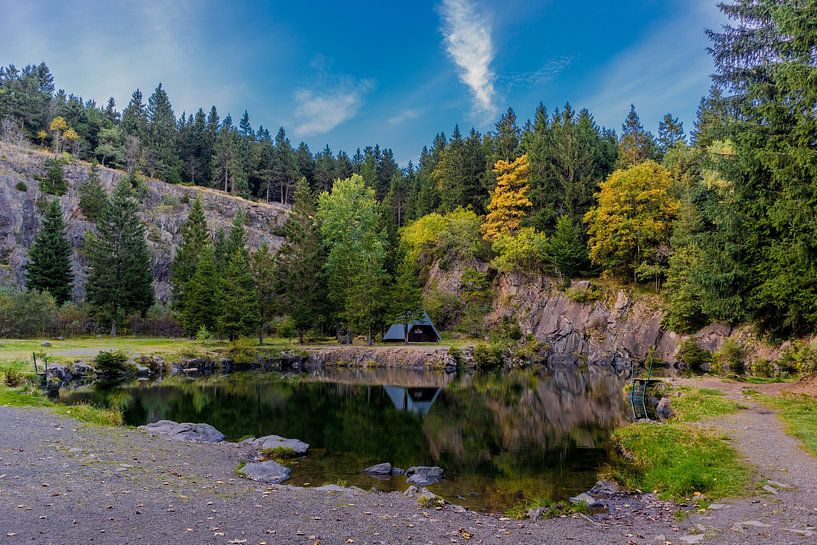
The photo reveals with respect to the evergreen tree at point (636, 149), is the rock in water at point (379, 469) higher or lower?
lower

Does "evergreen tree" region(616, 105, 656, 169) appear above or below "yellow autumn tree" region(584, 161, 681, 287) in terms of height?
above

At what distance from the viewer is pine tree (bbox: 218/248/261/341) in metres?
42.0

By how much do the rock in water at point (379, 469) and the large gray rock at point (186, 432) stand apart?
230 inches

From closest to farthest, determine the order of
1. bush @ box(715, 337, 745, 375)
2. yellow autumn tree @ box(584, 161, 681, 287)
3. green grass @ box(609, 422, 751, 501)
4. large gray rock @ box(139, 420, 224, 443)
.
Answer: green grass @ box(609, 422, 751, 501) < large gray rock @ box(139, 420, 224, 443) < bush @ box(715, 337, 745, 375) < yellow autumn tree @ box(584, 161, 681, 287)

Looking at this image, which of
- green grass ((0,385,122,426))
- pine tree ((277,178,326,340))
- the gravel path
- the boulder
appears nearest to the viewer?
the gravel path

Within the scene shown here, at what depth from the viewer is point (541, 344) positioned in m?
49.1

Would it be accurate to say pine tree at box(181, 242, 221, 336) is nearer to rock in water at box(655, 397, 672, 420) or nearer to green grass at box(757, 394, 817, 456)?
rock in water at box(655, 397, 672, 420)

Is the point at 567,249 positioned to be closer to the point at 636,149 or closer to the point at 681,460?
the point at 636,149

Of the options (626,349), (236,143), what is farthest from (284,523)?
(236,143)

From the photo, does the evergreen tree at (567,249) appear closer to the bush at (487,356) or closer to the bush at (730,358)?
the bush at (487,356)

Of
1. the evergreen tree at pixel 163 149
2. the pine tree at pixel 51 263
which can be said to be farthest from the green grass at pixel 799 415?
the evergreen tree at pixel 163 149

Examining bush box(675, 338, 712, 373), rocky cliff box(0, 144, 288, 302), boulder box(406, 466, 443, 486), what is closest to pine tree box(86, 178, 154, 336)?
rocky cliff box(0, 144, 288, 302)

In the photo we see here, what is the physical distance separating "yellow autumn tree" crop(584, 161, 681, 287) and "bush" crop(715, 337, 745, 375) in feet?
39.5

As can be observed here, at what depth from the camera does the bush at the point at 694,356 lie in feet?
123
